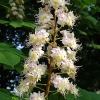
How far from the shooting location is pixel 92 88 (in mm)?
7238

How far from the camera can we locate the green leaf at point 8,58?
2.31m

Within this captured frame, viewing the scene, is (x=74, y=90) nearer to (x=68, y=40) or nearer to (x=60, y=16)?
(x=68, y=40)

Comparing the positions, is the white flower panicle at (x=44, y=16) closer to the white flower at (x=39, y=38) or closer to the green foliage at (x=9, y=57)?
the white flower at (x=39, y=38)

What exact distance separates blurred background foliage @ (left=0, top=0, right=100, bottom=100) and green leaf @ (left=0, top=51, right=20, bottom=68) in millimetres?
72

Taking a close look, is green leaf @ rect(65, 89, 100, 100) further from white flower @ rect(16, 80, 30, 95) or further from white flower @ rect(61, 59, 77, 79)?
white flower @ rect(16, 80, 30, 95)

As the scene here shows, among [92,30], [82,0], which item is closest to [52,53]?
[82,0]

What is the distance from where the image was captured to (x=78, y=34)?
509 cm

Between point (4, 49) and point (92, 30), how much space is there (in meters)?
3.25

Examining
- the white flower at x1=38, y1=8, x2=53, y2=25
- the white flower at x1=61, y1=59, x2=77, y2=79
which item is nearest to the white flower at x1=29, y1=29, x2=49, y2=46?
the white flower at x1=38, y1=8, x2=53, y2=25

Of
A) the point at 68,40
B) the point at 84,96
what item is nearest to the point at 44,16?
the point at 68,40

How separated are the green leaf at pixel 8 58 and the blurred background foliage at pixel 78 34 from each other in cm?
7

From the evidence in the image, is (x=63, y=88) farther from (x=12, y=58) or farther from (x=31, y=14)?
A: (x=31, y=14)

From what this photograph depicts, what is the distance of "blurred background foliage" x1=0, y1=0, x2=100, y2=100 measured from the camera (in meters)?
3.80

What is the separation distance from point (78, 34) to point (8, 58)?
2.91 metres
